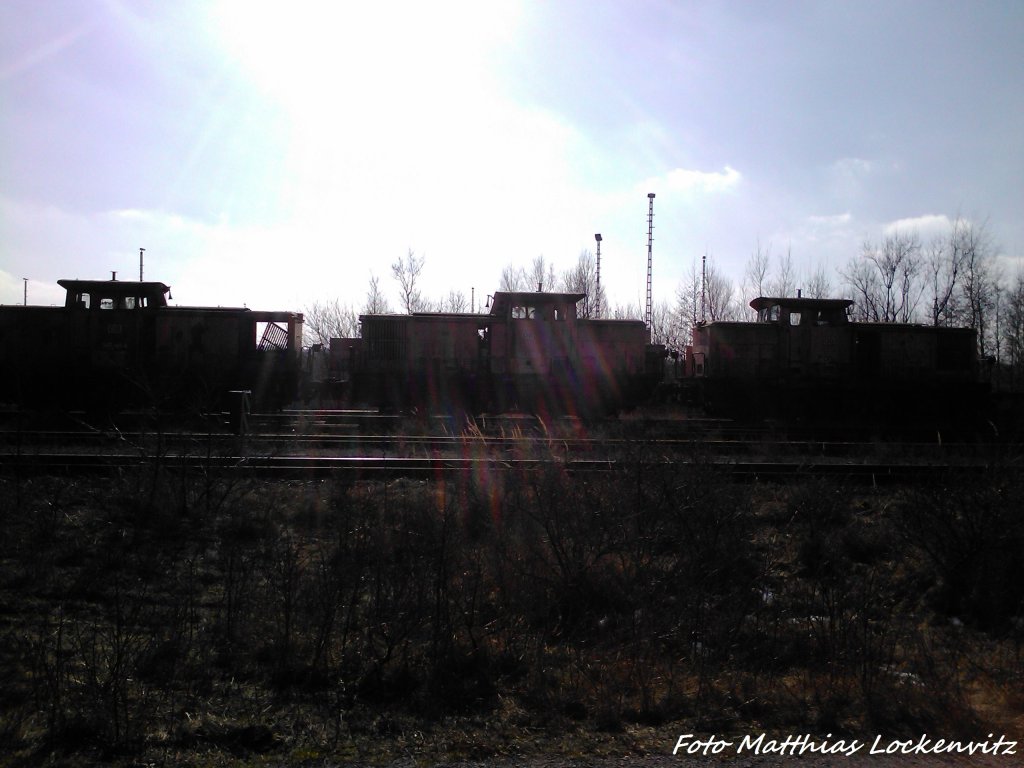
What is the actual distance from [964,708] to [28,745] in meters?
5.53

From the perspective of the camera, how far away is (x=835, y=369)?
2373 centimetres

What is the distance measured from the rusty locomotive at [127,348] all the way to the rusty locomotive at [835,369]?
13309 millimetres

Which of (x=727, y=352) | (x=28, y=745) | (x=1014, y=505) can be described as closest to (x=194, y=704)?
(x=28, y=745)

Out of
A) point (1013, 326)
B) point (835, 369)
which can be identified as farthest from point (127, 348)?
point (1013, 326)

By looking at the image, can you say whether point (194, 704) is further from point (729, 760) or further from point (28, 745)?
point (729, 760)

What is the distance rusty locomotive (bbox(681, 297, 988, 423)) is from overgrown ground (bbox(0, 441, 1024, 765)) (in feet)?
44.4

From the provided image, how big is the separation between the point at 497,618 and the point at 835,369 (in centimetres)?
2028

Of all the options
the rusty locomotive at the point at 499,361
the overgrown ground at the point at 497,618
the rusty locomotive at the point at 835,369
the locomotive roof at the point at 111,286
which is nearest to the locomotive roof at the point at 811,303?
the rusty locomotive at the point at 835,369

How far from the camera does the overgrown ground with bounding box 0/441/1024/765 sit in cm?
451

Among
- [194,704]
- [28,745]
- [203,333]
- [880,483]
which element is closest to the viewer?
[28,745]

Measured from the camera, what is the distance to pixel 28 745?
402 centimetres

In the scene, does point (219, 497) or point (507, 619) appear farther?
point (219, 497)

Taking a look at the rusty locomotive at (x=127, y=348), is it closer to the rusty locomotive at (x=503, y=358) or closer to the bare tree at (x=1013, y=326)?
the rusty locomotive at (x=503, y=358)

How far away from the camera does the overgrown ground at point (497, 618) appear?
14.8ft
